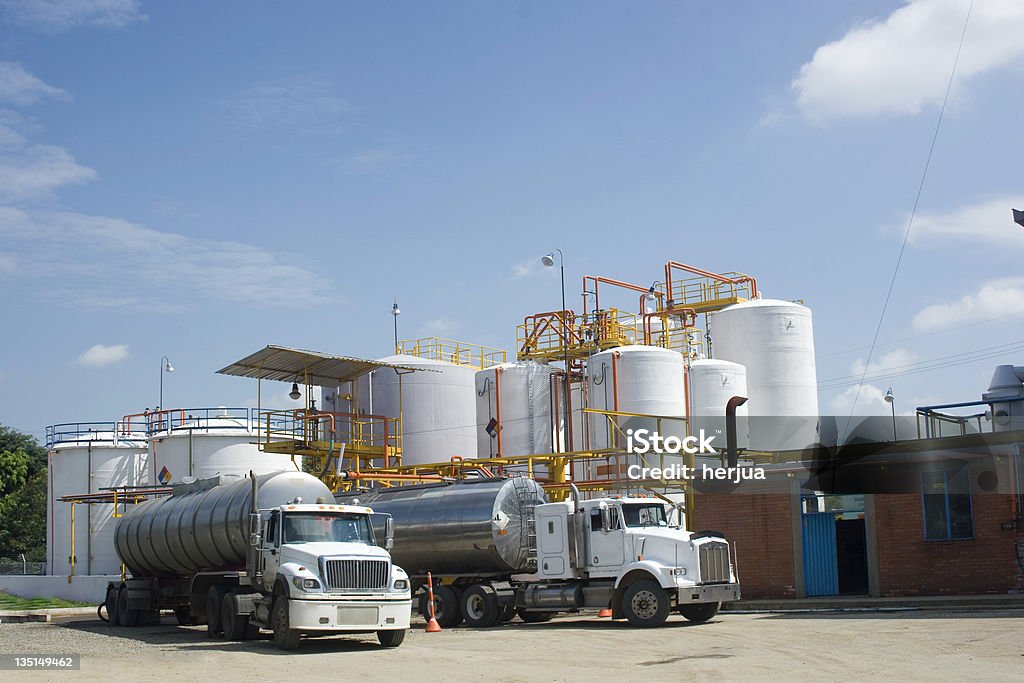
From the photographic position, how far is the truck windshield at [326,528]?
21.4m

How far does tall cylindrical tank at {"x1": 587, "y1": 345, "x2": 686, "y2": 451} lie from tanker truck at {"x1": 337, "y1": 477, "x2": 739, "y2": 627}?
51.6 ft

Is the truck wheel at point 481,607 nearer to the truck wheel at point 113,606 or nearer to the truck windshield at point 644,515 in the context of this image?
the truck windshield at point 644,515

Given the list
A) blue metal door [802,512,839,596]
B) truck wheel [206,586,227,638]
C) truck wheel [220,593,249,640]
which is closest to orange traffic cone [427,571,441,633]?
truck wheel [220,593,249,640]

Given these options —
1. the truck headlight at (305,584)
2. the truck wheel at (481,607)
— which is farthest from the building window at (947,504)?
the truck headlight at (305,584)

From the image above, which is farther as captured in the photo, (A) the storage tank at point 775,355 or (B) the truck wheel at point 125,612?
(A) the storage tank at point 775,355

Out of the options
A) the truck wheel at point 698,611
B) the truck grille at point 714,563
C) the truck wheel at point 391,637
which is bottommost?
the truck wheel at point 698,611

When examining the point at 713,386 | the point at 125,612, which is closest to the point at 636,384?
the point at 713,386

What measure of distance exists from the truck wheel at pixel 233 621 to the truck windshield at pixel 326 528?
2.01 meters

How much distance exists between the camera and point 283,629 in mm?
20188

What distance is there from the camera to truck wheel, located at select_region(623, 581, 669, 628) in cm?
2414

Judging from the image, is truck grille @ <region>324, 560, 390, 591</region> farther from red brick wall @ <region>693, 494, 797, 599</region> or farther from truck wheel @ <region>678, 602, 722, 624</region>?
red brick wall @ <region>693, 494, 797, 599</region>

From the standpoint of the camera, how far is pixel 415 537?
27625 mm

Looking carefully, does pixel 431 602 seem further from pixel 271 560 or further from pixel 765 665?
pixel 765 665

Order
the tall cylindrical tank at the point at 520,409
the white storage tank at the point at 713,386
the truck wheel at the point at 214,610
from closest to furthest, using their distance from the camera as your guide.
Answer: the truck wheel at the point at 214,610
the white storage tank at the point at 713,386
the tall cylindrical tank at the point at 520,409
